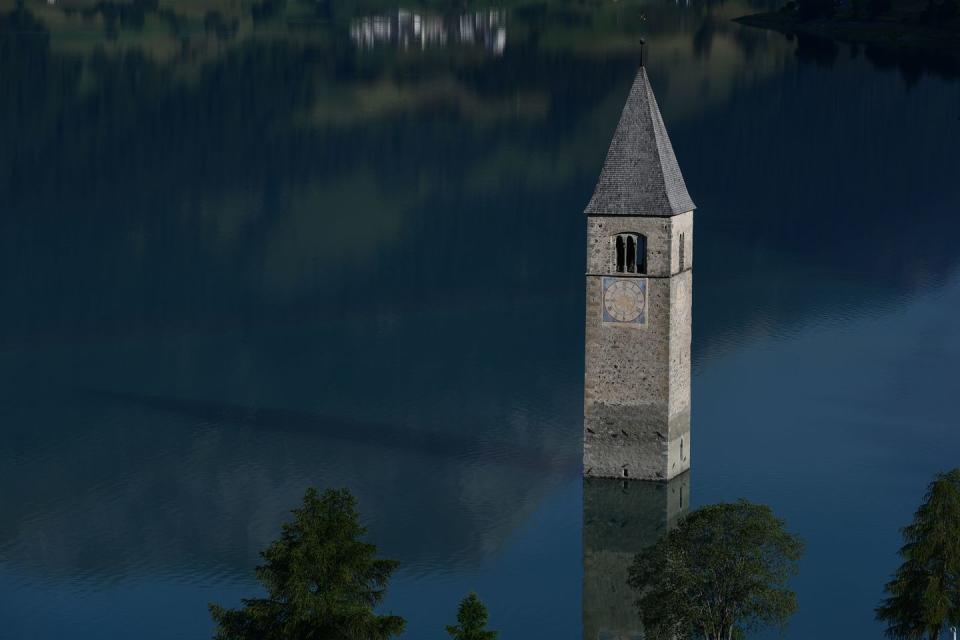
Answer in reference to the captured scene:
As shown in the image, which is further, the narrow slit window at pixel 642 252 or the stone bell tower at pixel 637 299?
the narrow slit window at pixel 642 252

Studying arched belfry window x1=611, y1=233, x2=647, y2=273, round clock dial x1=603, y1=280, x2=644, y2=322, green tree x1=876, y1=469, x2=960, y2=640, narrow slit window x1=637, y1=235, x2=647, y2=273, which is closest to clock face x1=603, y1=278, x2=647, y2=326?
round clock dial x1=603, y1=280, x2=644, y2=322

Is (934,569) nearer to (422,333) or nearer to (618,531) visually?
(618,531)

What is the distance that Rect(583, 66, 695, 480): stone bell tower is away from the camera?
68.6 meters

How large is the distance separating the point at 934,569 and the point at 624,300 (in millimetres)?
18931

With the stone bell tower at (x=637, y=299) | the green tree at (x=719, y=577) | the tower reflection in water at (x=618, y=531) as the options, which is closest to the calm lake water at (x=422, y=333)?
the tower reflection in water at (x=618, y=531)

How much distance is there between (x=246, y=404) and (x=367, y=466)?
9916 millimetres

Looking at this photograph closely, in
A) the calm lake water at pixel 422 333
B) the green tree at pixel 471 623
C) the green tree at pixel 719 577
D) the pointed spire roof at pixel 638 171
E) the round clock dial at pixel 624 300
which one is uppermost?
the pointed spire roof at pixel 638 171

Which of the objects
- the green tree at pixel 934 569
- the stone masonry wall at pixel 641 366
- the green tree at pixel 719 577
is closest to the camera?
the green tree at pixel 934 569

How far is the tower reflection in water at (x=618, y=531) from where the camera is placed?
63688 mm

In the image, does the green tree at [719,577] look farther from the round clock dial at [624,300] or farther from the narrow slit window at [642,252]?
the narrow slit window at [642,252]

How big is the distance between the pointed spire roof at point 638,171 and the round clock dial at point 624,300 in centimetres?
204

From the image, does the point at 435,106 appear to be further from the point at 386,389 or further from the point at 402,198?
the point at 386,389

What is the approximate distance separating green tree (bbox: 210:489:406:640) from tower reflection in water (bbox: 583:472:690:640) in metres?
15.7

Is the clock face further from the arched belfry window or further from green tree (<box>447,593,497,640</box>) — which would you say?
green tree (<box>447,593,497,640</box>)
